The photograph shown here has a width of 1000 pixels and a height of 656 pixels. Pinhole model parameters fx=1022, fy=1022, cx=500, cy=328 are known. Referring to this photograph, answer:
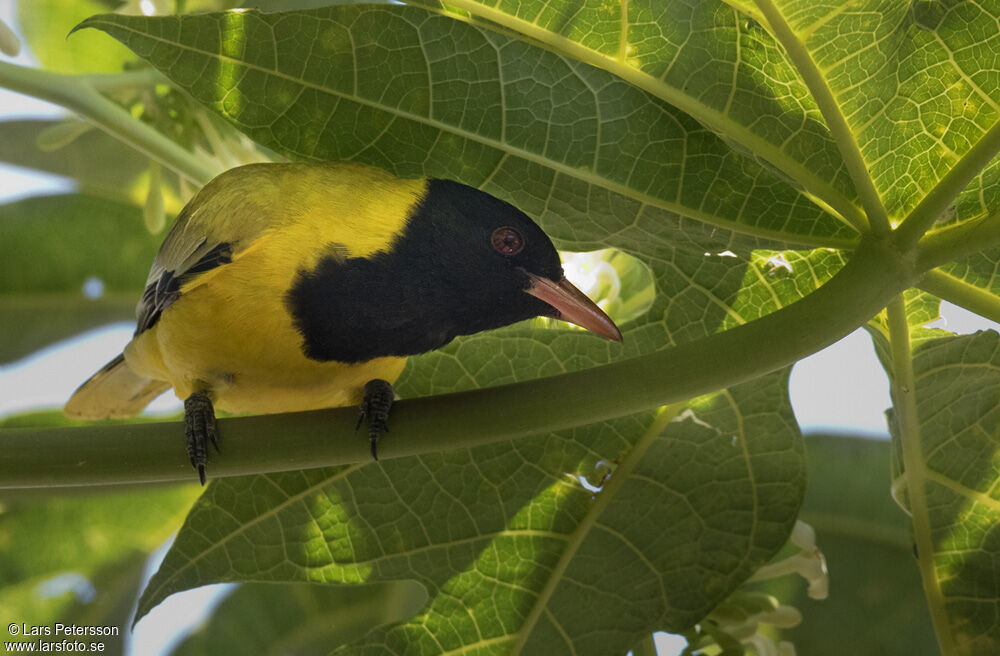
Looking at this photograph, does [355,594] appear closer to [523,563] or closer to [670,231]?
[523,563]

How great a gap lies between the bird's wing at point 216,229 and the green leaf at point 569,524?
0.48 metres

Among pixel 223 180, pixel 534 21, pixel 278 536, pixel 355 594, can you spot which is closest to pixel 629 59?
pixel 534 21

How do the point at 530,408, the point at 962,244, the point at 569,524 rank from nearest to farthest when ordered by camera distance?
the point at 530,408, the point at 962,244, the point at 569,524

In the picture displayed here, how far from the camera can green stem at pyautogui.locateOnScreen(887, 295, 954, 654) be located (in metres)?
2.10

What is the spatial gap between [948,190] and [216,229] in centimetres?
145

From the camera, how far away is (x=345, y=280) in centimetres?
212

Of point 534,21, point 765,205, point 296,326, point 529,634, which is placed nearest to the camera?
point 534,21

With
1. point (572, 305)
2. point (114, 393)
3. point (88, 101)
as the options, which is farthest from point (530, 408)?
point (114, 393)

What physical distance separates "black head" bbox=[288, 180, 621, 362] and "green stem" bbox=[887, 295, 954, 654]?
652 mm

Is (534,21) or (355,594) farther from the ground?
(534,21)

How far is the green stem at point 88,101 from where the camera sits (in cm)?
251

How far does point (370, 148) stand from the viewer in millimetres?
1929

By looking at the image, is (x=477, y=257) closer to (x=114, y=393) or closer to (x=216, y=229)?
(x=216, y=229)

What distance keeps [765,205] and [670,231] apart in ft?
0.61
